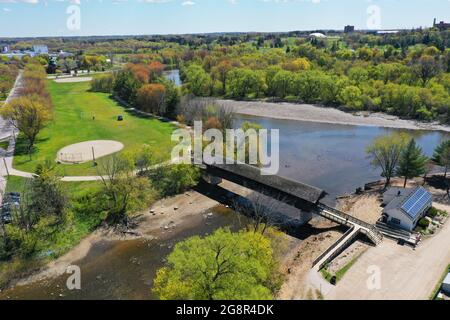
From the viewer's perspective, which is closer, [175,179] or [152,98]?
[175,179]

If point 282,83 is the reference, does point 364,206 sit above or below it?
below

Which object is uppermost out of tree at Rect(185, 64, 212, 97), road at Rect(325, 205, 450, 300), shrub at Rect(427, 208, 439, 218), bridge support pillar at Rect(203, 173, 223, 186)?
tree at Rect(185, 64, 212, 97)

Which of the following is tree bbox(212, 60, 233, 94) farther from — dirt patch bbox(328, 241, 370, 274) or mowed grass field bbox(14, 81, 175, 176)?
dirt patch bbox(328, 241, 370, 274)

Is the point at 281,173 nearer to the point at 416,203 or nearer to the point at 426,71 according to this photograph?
the point at 416,203

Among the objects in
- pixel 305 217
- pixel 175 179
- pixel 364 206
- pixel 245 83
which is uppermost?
pixel 245 83

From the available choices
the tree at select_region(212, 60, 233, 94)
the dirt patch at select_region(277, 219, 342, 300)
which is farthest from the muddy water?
the tree at select_region(212, 60, 233, 94)

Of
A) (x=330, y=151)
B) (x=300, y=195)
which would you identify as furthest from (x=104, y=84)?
(x=300, y=195)
